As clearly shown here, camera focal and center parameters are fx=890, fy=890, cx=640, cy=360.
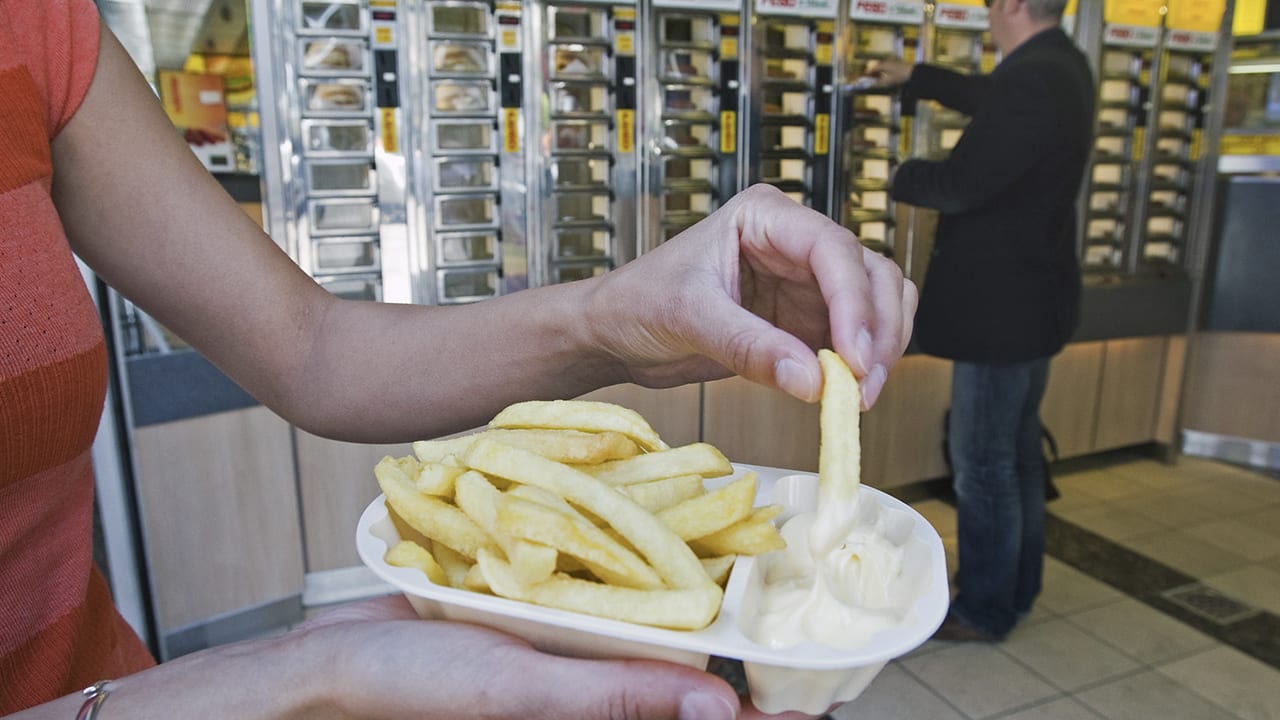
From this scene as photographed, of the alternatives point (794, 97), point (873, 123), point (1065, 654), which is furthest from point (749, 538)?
point (873, 123)

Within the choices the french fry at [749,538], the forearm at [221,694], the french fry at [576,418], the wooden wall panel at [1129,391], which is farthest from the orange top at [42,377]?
the wooden wall panel at [1129,391]

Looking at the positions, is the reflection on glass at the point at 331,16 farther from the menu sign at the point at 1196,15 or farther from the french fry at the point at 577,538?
the menu sign at the point at 1196,15

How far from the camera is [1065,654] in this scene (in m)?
→ 3.21

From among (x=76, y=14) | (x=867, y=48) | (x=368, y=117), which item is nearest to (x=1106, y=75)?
(x=867, y=48)

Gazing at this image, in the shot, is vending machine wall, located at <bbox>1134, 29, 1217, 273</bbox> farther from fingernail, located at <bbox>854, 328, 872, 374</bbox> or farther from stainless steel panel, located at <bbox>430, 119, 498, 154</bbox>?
fingernail, located at <bbox>854, 328, 872, 374</bbox>

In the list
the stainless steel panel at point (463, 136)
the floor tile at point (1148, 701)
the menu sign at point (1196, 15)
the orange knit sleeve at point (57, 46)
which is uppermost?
the menu sign at point (1196, 15)

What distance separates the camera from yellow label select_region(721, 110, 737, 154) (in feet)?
13.2

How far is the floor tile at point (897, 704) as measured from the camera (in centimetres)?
283

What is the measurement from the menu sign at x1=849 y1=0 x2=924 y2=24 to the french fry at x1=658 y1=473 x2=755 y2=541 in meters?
3.79

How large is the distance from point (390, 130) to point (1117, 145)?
397 centimetres

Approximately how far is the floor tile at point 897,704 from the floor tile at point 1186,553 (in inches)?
68.2

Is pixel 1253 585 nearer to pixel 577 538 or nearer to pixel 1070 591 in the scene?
pixel 1070 591

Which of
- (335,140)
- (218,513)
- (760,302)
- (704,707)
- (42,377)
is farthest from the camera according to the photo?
(335,140)

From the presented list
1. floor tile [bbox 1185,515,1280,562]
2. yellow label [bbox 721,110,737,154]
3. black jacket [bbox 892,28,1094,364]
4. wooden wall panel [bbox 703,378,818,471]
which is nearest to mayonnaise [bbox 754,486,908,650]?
A: black jacket [bbox 892,28,1094,364]
